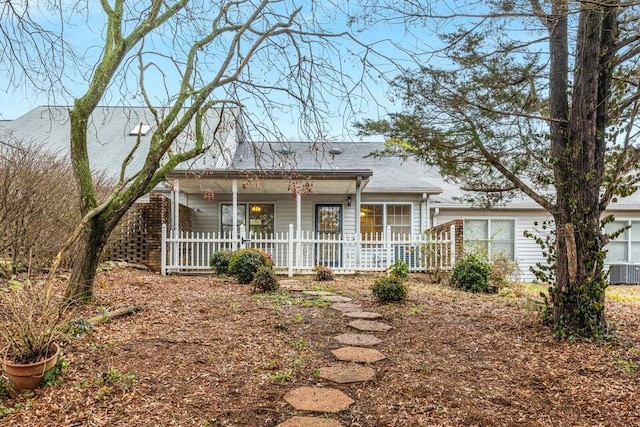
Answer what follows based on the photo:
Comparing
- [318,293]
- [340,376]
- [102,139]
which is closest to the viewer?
[340,376]

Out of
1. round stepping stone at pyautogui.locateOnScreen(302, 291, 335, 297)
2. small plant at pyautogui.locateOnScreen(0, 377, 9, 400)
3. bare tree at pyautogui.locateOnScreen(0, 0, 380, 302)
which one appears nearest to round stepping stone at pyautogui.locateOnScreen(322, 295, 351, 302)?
round stepping stone at pyautogui.locateOnScreen(302, 291, 335, 297)

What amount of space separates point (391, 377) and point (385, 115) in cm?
298

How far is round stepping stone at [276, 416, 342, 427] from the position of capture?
2466 mm

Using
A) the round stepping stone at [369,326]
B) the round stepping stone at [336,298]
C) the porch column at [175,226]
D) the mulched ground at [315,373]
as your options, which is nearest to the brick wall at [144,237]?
the porch column at [175,226]

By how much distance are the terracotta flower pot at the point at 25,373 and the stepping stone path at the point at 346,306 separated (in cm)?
350

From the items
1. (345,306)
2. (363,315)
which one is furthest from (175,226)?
(363,315)

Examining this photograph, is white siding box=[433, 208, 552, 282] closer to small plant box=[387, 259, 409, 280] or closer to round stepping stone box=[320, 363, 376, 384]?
small plant box=[387, 259, 409, 280]

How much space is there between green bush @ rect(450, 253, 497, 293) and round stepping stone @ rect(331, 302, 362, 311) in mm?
3001

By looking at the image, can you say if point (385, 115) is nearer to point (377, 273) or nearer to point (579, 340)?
point (579, 340)

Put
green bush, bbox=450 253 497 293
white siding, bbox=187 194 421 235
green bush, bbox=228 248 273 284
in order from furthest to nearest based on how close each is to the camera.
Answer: white siding, bbox=187 194 421 235
green bush, bbox=228 248 273 284
green bush, bbox=450 253 497 293

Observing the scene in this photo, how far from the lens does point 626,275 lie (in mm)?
12633

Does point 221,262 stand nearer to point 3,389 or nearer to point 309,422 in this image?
point 3,389

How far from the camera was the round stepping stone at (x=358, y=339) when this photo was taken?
4102 millimetres

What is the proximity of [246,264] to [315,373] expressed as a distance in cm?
499
